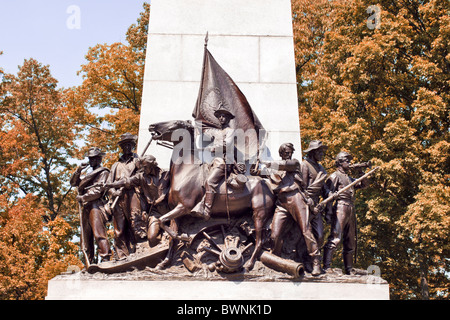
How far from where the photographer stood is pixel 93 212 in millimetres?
10508

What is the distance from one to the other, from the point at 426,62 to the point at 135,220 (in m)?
12.4

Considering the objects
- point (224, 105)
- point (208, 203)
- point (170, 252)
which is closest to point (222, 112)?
point (224, 105)

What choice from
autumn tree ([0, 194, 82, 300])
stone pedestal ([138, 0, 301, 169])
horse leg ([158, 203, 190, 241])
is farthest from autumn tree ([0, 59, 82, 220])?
horse leg ([158, 203, 190, 241])

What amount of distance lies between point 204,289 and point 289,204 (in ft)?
6.53

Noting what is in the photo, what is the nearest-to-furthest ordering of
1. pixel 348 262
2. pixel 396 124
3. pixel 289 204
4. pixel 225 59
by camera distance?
pixel 289 204 < pixel 348 262 < pixel 225 59 < pixel 396 124

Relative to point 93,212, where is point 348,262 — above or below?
below

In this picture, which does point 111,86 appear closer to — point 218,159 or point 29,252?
point 29,252

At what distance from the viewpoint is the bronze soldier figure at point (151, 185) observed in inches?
402

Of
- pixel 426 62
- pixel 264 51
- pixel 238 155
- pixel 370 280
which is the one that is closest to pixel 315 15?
pixel 426 62

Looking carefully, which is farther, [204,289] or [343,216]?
[343,216]

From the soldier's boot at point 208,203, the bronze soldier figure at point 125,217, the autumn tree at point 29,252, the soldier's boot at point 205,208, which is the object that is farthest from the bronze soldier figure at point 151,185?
the autumn tree at point 29,252

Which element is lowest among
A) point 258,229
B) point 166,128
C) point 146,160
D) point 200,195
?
point 258,229

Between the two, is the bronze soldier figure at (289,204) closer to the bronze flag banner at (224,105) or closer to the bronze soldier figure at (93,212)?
the bronze flag banner at (224,105)

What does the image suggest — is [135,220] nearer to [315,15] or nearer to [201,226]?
[201,226]
